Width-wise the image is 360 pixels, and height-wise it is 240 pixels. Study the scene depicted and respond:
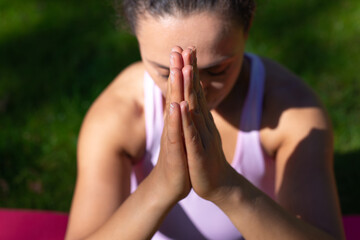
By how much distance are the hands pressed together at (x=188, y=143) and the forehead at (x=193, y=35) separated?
122 millimetres

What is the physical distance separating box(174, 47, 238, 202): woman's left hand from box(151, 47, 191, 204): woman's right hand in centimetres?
1

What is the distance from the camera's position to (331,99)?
283 centimetres

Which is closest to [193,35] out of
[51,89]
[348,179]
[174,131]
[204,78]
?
[204,78]

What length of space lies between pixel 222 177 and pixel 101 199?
48 centimetres

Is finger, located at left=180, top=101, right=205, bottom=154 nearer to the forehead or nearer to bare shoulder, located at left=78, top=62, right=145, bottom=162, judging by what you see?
the forehead

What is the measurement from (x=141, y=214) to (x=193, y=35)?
45cm

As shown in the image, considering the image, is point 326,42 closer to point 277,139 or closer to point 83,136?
point 277,139

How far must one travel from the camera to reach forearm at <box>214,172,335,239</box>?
1.22m

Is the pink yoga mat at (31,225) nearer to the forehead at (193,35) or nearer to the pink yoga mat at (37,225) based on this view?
the pink yoga mat at (37,225)

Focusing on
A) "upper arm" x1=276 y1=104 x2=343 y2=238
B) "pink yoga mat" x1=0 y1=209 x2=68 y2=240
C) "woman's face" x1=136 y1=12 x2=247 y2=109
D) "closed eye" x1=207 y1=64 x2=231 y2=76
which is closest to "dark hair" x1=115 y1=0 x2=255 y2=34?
"woman's face" x1=136 y1=12 x2=247 y2=109

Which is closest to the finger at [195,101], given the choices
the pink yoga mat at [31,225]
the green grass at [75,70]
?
the pink yoga mat at [31,225]

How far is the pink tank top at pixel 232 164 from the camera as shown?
1612mm

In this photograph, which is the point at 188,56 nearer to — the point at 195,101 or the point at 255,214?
the point at 195,101

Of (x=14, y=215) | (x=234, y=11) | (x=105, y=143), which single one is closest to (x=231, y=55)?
(x=234, y=11)
